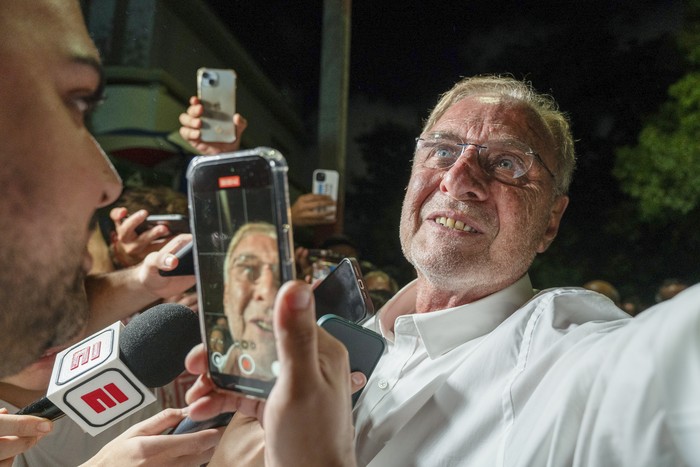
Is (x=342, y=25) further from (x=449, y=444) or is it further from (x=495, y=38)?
(x=495, y=38)

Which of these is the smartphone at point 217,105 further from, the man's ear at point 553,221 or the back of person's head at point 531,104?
the man's ear at point 553,221

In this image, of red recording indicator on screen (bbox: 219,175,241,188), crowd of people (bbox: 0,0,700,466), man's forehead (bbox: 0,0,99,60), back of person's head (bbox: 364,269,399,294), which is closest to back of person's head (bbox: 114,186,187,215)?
crowd of people (bbox: 0,0,700,466)

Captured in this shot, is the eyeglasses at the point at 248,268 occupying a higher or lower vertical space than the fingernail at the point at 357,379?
higher

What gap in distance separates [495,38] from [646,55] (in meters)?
1.59

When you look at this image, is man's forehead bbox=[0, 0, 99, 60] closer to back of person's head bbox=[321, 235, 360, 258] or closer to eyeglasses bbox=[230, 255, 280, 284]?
eyeglasses bbox=[230, 255, 280, 284]

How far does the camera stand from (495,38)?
6129 millimetres

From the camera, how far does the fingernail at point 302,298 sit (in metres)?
0.62

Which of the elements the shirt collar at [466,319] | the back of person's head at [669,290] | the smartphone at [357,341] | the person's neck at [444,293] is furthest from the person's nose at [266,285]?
the back of person's head at [669,290]

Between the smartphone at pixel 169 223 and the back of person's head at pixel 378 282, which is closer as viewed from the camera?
the smartphone at pixel 169 223

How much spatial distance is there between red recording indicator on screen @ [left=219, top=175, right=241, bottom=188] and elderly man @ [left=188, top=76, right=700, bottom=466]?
0.60 feet

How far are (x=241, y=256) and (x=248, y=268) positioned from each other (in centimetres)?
2

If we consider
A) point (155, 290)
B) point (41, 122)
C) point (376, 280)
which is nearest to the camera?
point (41, 122)

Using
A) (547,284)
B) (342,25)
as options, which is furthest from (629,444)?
(547,284)

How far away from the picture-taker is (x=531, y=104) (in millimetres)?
1578
